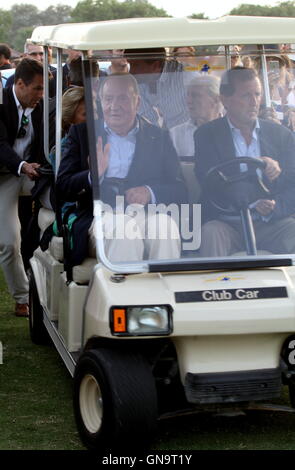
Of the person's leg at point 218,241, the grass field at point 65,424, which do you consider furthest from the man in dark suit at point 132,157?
the grass field at point 65,424

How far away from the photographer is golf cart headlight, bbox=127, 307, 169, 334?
3.70 meters

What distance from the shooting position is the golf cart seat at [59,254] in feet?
14.5

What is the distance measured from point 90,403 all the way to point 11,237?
9.45ft

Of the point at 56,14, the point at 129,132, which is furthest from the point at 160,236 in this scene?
the point at 56,14

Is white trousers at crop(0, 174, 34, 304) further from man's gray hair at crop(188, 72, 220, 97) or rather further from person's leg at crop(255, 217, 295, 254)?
person's leg at crop(255, 217, 295, 254)

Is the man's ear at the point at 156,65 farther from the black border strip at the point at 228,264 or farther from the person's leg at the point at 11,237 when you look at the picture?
the person's leg at the point at 11,237

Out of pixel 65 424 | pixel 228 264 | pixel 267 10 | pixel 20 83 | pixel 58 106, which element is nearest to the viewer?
pixel 228 264

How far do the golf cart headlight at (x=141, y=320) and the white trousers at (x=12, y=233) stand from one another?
311 centimetres

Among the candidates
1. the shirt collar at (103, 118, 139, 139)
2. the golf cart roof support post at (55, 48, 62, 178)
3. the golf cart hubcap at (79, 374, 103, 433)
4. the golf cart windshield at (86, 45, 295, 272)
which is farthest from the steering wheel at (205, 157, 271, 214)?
the golf cart roof support post at (55, 48, 62, 178)

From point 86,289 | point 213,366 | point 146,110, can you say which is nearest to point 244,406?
point 213,366

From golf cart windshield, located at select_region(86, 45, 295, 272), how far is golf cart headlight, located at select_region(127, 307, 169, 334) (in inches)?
12.9

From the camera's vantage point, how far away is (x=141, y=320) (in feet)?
12.2

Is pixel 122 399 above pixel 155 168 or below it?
below

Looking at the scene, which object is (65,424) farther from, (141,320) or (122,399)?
(141,320)
